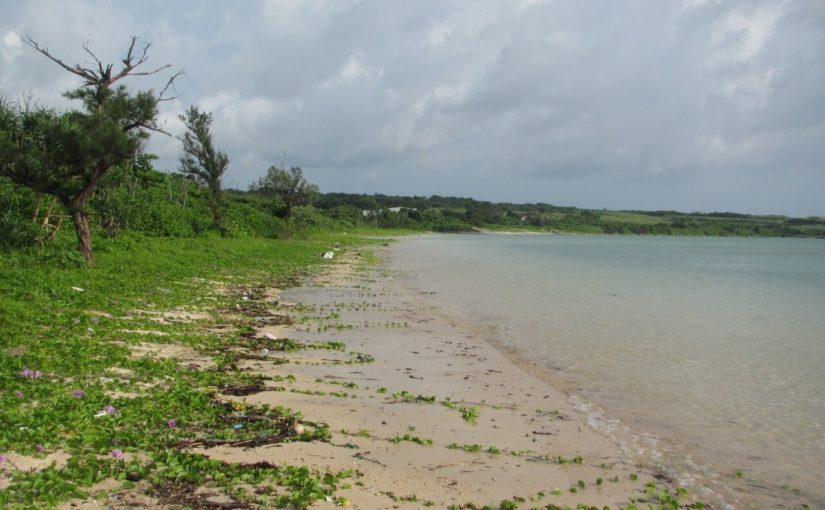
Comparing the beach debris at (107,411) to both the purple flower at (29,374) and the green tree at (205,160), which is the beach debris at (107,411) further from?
the green tree at (205,160)

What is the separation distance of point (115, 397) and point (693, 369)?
30.4 feet

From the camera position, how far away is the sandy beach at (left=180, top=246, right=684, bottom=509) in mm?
4949

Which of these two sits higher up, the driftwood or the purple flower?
the purple flower

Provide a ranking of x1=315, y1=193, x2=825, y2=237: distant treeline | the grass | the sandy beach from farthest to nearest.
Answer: x1=315, y1=193, x2=825, y2=237: distant treeline
the sandy beach
the grass

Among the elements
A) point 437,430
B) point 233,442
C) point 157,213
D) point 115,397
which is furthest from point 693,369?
point 157,213

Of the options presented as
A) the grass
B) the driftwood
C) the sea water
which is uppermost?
the grass

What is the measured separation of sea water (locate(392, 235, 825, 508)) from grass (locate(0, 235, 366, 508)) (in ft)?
12.8

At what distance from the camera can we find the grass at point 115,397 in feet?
14.6

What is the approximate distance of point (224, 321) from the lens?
38.5ft

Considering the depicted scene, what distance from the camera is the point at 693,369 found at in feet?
33.7

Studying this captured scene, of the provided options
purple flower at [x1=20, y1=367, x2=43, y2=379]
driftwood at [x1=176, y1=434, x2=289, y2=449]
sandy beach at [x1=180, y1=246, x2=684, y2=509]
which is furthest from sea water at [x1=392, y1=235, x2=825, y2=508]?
purple flower at [x1=20, y1=367, x2=43, y2=379]

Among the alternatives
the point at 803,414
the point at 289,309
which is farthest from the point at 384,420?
the point at 289,309

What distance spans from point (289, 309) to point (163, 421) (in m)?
9.07

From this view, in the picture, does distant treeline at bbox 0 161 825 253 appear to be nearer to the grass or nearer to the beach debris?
the grass
